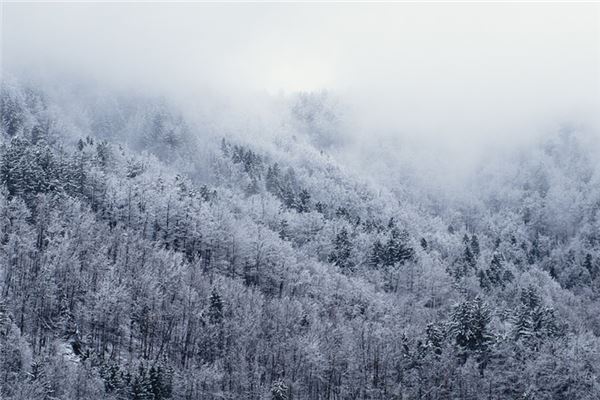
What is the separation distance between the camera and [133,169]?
16588 cm

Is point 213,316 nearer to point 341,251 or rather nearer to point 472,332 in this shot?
point 472,332

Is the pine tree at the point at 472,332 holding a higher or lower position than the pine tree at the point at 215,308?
higher

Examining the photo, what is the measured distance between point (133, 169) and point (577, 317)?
363 feet

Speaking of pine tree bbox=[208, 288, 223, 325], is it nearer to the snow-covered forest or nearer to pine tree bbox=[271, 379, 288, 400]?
the snow-covered forest

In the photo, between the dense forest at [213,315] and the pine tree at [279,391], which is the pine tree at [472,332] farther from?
the pine tree at [279,391]

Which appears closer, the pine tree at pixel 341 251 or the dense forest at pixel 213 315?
the dense forest at pixel 213 315

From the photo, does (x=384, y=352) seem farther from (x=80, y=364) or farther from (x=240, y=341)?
(x=80, y=364)

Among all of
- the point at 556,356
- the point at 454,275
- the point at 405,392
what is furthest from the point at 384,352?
the point at 454,275

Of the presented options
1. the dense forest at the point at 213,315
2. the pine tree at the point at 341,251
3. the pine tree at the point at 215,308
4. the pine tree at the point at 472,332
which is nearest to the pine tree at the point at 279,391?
the dense forest at the point at 213,315

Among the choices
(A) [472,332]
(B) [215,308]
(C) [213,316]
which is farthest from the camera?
(A) [472,332]

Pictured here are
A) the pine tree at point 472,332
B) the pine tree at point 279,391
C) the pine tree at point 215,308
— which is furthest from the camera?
the pine tree at point 472,332

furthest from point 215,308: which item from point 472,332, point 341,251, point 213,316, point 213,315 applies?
point 341,251

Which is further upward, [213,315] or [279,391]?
[213,315]

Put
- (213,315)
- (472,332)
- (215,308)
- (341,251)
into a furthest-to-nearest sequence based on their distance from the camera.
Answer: (341,251)
(472,332)
(215,308)
(213,315)
